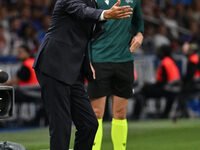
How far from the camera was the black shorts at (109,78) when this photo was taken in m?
6.40

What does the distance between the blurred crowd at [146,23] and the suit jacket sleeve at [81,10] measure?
7.66 m

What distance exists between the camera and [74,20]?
16.3 feet

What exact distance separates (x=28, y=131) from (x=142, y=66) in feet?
11.6

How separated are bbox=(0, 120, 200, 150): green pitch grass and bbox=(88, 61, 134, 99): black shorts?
204 cm

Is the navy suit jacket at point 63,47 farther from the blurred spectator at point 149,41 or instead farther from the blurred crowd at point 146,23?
the blurred spectator at point 149,41

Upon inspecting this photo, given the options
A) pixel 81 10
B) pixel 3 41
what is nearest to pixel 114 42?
pixel 81 10

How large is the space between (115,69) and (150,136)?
407cm

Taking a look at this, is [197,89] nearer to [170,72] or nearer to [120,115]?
[170,72]

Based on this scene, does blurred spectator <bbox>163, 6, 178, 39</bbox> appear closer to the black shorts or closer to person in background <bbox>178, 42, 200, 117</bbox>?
person in background <bbox>178, 42, 200, 117</bbox>

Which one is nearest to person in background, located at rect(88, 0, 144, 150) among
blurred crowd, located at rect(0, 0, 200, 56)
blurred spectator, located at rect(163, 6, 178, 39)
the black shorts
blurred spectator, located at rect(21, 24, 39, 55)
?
the black shorts

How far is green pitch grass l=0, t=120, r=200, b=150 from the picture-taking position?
8.69 m

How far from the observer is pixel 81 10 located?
4711 mm

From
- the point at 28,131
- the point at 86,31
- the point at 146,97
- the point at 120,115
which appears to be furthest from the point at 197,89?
the point at 86,31

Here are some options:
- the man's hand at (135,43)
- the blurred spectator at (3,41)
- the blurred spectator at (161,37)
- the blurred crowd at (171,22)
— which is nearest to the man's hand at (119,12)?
the man's hand at (135,43)
